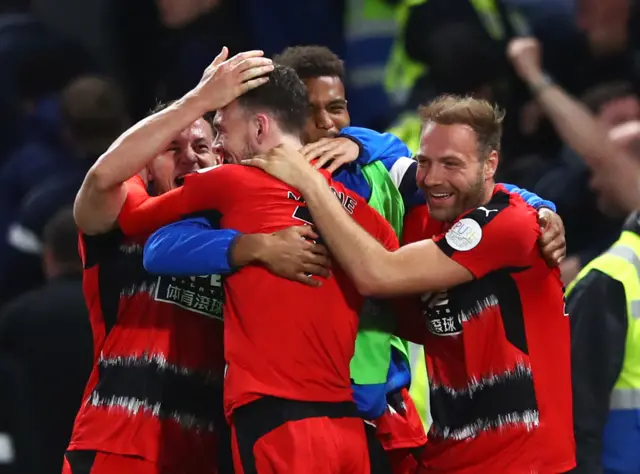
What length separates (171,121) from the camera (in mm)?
3979

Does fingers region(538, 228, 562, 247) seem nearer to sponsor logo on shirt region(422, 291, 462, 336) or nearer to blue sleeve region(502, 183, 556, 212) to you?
blue sleeve region(502, 183, 556, 212)

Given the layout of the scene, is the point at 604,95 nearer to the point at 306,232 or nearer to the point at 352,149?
the point at 352,149

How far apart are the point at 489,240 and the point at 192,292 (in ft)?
2.90

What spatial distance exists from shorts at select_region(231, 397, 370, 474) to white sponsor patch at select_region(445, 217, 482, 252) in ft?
1.78

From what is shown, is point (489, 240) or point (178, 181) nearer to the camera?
point (489, 240)

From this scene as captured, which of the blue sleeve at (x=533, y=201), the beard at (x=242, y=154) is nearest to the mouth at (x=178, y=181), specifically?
the beard at (x=242, y=154)

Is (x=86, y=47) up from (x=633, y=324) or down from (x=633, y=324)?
up

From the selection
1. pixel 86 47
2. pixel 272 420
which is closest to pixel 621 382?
pixel 272 420

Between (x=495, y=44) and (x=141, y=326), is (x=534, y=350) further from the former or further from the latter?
(x=495, y=44)

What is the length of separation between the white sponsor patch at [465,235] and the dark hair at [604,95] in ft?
8.07

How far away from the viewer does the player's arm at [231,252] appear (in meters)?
3.81

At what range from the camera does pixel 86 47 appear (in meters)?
8.12

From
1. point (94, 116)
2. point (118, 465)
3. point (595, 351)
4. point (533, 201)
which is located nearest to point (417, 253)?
point (533, 201)

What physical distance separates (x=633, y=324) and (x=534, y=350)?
0.71 metres
